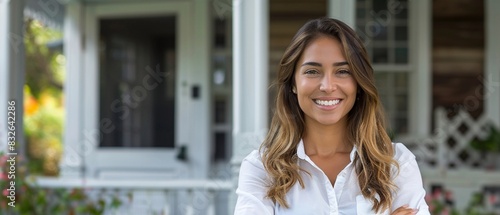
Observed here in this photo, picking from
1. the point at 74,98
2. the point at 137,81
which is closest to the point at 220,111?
the point at 137,81

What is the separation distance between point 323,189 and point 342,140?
0.54 ft

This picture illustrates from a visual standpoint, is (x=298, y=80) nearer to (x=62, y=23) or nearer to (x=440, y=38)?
(x=440, y=38)

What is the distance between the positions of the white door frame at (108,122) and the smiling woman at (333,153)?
11.1 ft

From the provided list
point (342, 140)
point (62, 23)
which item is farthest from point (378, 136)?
point (62, 23)

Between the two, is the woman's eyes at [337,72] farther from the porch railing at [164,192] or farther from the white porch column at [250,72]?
the porch railing at [164,192]

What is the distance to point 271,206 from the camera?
1.67m

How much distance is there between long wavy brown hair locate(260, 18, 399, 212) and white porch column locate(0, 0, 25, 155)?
288 cm

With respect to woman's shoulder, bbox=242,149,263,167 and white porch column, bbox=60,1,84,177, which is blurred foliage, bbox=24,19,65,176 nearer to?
white porch column, bbox=60,1,84,177

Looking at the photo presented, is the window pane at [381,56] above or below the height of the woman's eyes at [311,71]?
above

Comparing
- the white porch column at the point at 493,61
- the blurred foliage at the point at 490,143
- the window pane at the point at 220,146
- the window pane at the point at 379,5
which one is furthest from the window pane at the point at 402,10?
the window pane at the point at 220,146

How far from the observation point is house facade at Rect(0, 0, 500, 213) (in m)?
5.01

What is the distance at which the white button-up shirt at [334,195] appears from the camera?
162cm

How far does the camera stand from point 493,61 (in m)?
4.95

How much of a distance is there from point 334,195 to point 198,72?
350 cm
